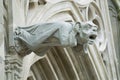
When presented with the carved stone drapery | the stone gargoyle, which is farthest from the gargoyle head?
the carved stone drapery

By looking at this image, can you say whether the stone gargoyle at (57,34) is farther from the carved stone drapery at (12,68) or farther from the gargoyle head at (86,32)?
the carved stone drapery at (12,68)

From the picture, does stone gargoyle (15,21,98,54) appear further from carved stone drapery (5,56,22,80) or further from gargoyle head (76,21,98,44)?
carved stone drapery (5,56,22,80)

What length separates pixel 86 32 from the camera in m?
6.77

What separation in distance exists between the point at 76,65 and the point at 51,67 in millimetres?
579

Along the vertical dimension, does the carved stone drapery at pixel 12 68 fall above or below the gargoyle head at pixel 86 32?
below

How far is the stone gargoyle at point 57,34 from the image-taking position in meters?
6.80

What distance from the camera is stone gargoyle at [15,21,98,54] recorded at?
680 cm

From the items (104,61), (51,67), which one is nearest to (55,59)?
(51,67)

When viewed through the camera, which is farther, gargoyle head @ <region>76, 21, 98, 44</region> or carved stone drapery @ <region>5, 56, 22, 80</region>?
carved stone drapery @ <region>5, 56, 22, 80</region>

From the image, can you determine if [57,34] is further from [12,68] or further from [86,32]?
[12,68]

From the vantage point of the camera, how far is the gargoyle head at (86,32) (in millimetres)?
6762

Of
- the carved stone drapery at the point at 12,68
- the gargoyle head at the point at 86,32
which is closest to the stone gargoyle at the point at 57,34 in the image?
the gargoyle head at the point at 86,32

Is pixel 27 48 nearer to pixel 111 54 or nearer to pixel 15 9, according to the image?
pixel 15 9

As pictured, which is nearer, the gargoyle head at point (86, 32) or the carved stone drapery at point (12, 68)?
the gargoyle head at point (86, 32)
